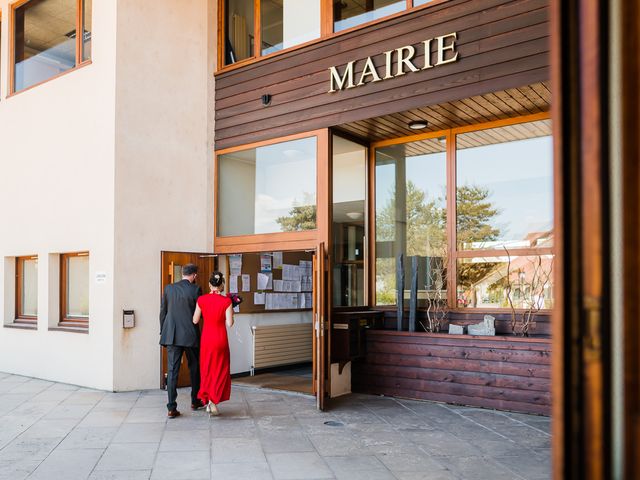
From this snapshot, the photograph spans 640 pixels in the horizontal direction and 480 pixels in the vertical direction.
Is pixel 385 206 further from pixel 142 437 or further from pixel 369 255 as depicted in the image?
pixel 142 437

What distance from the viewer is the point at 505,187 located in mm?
6816

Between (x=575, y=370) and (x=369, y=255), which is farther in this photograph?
(x=369, y=255)

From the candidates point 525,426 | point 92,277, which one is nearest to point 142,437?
point 92,277

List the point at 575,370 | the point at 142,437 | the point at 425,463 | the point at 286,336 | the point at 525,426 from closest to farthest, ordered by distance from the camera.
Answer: the point at 575,370 < the point at 425,463 < the point at 142,437 < the point at 525,426 < the point at 286,336

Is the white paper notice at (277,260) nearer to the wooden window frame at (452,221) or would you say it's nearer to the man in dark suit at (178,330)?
the wooden window frame at (452,221)

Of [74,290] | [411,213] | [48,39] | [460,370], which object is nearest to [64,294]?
[74,290]

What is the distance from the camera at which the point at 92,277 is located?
7.43 m

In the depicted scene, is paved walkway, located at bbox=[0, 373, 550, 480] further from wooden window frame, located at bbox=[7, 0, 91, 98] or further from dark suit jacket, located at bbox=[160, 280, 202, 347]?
wooden window frame, located at bbox=[7, 0, 91, 98]

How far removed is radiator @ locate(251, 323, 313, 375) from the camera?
8609 mm

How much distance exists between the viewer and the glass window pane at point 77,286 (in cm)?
794

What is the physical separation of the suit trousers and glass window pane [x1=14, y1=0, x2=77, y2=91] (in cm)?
457

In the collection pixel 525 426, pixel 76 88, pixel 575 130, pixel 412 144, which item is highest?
pixel 76 88

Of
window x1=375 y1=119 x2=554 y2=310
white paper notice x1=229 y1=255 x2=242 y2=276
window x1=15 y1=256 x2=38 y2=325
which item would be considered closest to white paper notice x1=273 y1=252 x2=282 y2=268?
white paper notice x1=229 y1=255 x2=242 y2=276

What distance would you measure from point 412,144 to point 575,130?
20.6 ft
